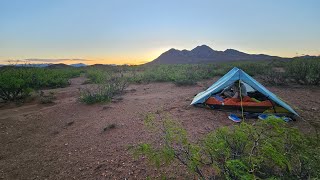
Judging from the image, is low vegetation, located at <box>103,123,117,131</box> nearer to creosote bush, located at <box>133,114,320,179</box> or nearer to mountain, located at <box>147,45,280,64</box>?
creosote bush, located at <box>133,114,320,179</box>

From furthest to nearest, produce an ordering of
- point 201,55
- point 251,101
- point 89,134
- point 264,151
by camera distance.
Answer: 1. point 201,55
2. point 251,101
3. point 89,134
4. point 264,151

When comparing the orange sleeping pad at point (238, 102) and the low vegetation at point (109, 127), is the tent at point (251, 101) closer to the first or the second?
the orange sleeping pad at point (238, 102)

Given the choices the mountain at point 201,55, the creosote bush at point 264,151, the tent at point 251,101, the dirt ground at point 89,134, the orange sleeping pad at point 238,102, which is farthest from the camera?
the mountain at point 201,55

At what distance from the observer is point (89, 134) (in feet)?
17.0

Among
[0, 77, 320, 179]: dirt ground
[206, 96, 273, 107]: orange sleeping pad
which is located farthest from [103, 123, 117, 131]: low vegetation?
[206, 96, 273, 107]: orange sleeping pad

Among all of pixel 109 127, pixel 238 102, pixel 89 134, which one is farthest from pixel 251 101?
pixel 89 134

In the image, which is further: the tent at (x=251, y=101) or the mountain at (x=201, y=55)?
the mountain at (x=201, y=55)

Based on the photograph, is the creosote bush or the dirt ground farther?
the dirt ground

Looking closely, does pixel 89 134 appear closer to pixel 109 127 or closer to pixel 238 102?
pixel 109 127

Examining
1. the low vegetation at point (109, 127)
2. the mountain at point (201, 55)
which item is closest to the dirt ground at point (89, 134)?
the low vegetation at point (109, 127)

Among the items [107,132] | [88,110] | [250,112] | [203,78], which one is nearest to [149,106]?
[88,110]

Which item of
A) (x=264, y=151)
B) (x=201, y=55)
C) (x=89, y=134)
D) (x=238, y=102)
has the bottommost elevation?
(x=89, y=134)

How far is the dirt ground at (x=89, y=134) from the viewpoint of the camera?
12.1 feet

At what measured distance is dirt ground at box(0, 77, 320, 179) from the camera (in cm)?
368
